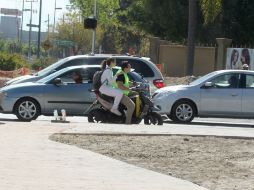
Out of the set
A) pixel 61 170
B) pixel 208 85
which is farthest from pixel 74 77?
pixel 61 170

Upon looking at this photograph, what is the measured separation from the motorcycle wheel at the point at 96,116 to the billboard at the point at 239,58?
19.7 metres

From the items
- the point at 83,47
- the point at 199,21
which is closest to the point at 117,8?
the point at 83,47

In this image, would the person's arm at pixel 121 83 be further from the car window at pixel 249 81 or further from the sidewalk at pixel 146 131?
the car window at pixel 249 81

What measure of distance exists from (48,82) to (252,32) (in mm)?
28210

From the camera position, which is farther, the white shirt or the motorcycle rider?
the white shirt

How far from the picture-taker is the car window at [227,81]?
20.4 meters

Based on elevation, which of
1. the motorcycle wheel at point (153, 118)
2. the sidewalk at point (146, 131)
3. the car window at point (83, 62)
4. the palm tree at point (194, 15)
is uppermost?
the palm tree at point (194, 15)

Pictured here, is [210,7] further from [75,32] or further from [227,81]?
[75,32]

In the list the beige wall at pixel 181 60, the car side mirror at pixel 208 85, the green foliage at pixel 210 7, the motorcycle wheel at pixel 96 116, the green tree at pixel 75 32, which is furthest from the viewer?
the green tree at pixel 75 32

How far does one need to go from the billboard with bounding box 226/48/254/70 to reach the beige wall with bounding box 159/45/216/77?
337 cm

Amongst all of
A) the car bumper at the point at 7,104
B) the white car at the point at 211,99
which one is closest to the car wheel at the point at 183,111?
the white car at the point at 211,99

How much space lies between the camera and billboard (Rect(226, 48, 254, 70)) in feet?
120

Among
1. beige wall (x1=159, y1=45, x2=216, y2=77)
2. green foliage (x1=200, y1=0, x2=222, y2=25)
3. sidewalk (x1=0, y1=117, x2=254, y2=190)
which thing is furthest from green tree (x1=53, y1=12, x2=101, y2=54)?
sidewalk (x1=0, y1=117, x2=254, y2=190)

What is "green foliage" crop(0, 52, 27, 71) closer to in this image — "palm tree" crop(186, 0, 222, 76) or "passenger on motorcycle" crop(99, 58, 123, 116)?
"palm tree" crop(186, 0, 222, 76)
